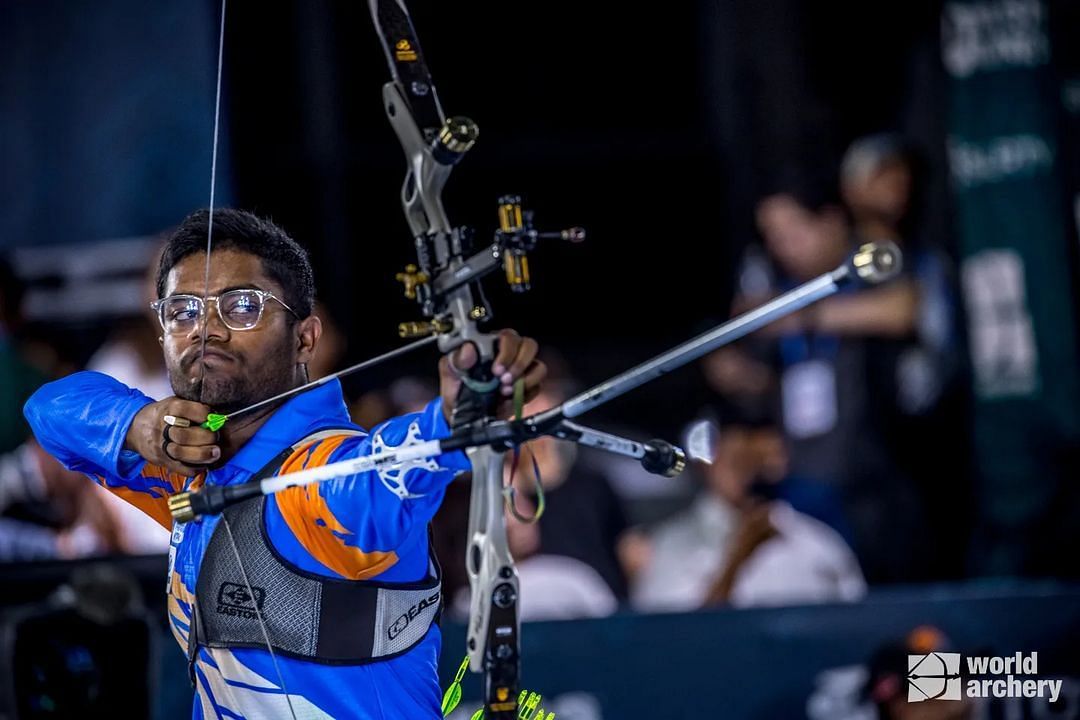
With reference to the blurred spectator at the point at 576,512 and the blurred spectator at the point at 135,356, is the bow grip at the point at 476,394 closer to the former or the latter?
the blurred spectator at the point at 576,512

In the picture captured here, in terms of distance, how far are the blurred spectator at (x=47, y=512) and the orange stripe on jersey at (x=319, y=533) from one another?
9.18 ft

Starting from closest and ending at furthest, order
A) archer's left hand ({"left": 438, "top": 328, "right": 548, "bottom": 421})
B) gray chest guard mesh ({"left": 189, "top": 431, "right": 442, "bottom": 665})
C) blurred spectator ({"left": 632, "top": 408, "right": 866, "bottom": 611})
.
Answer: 1. archer's left hand ({"left": 438, "top": 328, "right": 548, "bottom": 421})
2. gray chest guard mesh ({"left": 189, "top": 431, "right": 442, "bottom": 665})
3. blurred spectator ({"left": 632, "top": 408, "right": 866, "bottom": 611})

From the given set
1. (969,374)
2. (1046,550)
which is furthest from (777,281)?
(1046,550)

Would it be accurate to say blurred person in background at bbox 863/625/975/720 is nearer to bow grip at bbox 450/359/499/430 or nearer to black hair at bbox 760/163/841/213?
black hair at bbox 760/163/841/213

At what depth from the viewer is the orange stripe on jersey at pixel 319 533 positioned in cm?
270

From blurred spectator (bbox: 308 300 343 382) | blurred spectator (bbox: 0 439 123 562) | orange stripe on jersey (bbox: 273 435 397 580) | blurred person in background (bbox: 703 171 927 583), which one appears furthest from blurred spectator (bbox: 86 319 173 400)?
orange stripe on jersey (bbox: 273 435 397 580)

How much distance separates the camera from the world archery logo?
448cm

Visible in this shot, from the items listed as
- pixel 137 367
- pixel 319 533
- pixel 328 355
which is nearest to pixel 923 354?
pixel 328 355

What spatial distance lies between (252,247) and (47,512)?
2.80m

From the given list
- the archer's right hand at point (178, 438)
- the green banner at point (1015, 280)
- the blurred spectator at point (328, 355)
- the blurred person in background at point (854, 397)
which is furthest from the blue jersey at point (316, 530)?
the green banner at point (1015, 280)

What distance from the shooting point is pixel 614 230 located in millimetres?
8852

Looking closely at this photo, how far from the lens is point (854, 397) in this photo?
5656 mm

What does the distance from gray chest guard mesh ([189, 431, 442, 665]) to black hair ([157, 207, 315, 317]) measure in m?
0.37

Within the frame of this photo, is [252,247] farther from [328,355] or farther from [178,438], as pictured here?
[328,355]
